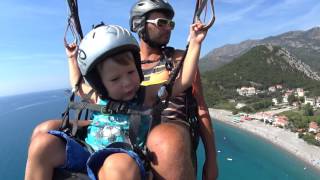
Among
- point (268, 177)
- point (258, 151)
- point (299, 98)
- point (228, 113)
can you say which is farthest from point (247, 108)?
point (268, 177)

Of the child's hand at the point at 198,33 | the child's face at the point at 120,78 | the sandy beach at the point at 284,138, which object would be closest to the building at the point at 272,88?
the sandy beach at the point at 284,138

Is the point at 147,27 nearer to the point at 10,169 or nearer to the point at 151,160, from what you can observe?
the point at 151,160

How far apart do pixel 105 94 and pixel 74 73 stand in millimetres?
519

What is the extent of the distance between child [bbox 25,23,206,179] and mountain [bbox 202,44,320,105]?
85.3 metres

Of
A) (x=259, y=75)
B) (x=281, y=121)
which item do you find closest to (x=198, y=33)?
(x=281, y=121)

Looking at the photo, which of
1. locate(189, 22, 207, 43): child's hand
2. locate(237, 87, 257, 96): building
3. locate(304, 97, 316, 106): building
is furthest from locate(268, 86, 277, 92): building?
locate(189, 22, 207, 43): child's hand

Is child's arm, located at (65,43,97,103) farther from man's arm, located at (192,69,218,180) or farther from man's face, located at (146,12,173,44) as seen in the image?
man's arm, located at (192,69,218,180)

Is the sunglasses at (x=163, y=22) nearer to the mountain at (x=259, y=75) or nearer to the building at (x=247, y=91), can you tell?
the mountain at (x=259, y=75)

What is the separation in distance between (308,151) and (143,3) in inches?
1902

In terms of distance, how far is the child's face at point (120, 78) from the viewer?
1796 millimetres

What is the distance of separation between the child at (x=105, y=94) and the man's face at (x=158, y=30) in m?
0.69

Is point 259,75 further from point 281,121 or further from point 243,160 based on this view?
point 243,160

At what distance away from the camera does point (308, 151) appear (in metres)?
46.3

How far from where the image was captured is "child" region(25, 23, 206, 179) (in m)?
1.66
